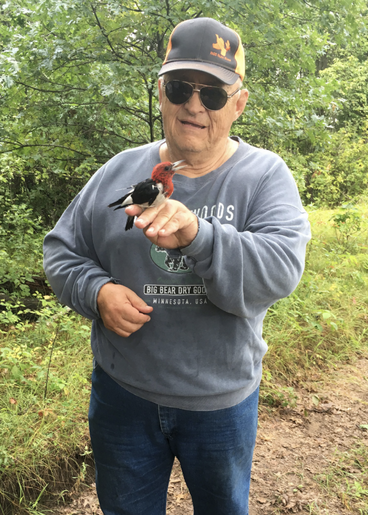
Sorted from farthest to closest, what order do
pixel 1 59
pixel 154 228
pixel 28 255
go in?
pixel 28 255, pixel 1 59, pixel 154 228

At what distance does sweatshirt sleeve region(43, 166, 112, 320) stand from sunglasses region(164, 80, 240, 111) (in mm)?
437

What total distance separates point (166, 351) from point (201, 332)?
0.14 metres

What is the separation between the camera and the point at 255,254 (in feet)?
3.58

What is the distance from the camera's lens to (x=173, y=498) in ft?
9.05

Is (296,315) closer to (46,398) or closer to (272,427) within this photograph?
(272,427)

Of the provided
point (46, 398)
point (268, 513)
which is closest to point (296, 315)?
point (268, 513)

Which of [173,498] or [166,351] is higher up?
[166,351]

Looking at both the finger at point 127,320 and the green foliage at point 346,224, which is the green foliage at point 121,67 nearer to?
the green foliage at point 346,224

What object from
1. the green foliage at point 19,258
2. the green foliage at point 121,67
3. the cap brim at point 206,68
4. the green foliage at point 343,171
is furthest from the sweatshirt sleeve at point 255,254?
the green foliage at point 343,171

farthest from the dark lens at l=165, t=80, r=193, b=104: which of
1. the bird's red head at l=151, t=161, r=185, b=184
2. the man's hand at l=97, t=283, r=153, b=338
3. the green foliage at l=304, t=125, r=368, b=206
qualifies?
the green foliage at l=304, t=125, r=368, b=206

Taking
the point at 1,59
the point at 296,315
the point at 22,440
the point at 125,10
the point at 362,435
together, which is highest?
the point at 125,10

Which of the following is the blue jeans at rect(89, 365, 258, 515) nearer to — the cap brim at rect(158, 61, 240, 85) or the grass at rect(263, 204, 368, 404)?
the cap brim at rect(158, 61, 240, 85)

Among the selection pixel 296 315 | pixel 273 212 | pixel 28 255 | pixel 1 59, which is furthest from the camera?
pixel 28 255

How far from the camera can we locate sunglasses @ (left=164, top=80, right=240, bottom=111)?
1.30 metres
